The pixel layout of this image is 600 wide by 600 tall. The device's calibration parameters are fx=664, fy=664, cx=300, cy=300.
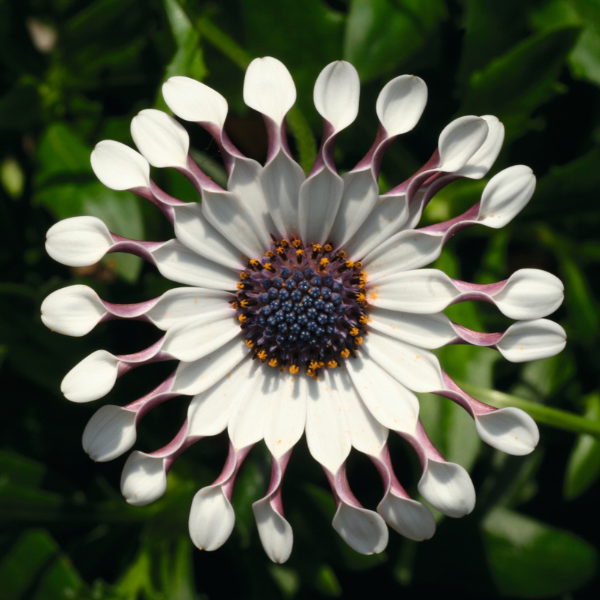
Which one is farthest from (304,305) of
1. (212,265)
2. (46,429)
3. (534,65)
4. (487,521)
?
(46,429)

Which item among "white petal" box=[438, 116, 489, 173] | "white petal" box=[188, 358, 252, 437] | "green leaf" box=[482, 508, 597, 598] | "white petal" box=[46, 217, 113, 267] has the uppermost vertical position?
"white petal" box=[46, 217, 113, 267]

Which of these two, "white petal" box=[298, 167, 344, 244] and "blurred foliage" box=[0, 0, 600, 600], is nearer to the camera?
"white petal" box=[298, 167, 344, 244]

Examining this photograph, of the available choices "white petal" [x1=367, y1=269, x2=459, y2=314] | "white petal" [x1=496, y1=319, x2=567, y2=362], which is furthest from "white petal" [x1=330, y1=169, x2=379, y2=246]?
"white petal" [x1=496, y1=319, x2=567, y2=362]

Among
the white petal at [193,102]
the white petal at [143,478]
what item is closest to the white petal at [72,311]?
the white petal at [143,478]

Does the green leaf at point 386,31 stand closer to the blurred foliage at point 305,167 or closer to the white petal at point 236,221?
the blurred foliage at point 305,167

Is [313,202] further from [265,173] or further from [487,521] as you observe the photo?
[487,521]

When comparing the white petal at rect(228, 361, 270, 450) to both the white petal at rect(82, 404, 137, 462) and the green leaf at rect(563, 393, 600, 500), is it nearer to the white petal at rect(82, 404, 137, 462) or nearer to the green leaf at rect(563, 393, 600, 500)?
the white petal at rect(82, 404, 137, 462)

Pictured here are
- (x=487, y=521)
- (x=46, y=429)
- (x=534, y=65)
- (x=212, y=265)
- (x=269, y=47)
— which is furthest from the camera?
(x=46, y=429)
